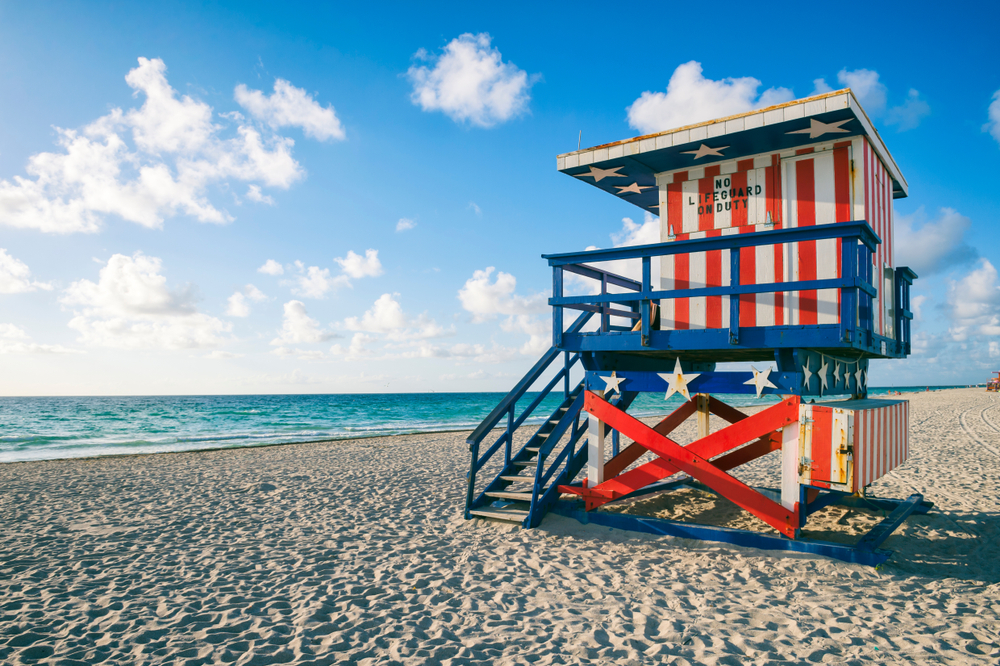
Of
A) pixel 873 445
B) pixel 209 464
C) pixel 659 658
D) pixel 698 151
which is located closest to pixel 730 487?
pixel 873 445

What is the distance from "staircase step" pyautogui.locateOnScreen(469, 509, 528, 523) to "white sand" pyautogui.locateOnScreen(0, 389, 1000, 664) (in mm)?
145

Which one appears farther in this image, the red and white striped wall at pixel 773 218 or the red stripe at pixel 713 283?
the red stripe at pixel 713 283

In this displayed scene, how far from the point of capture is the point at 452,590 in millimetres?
5051

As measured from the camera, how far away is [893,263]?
748 cm

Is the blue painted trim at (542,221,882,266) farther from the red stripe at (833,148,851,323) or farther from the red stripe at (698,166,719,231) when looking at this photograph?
the red stripe at (698,166,719,231)

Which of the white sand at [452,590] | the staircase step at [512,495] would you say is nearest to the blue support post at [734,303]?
the white sand at [452,590]

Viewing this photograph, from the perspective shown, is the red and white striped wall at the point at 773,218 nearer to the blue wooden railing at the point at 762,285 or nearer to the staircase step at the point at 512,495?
the blue wooden railing at the point at 762,285

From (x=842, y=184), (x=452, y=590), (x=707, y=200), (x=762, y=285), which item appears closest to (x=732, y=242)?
(x=762, y=285)

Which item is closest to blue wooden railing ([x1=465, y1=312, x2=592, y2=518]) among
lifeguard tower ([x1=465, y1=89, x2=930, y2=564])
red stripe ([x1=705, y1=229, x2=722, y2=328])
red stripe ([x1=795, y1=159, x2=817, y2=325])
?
lifeguard tower ([x1=465, y1=89, x2=930, y2=564])

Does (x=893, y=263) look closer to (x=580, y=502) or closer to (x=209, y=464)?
(x=580, y=502)

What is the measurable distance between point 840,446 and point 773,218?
268cm

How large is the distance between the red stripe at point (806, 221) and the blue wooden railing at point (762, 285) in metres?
0.44

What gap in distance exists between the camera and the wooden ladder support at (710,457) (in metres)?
5.69

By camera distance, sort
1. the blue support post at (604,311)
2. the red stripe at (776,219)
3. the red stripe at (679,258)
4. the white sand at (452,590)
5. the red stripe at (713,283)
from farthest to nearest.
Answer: the blue support post at (604,311) → the red stripe at (679,258) → the red stripe at (713,283) → the red stripe at (776,219) → the white sand at (452,590)
